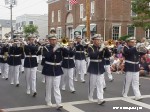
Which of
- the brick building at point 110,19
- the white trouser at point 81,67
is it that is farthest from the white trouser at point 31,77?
the brick building at point 110,19

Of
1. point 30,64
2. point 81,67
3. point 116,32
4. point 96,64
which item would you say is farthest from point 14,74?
point 116,32

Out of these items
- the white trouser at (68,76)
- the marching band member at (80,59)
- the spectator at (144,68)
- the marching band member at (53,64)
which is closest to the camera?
the marching band member at (53,64)

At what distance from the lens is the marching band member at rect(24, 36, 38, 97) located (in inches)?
452

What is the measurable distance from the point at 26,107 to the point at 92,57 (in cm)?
242

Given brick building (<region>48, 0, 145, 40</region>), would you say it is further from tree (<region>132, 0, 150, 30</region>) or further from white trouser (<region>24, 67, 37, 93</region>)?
white trouser (<region>24, 67, 37, 93</region>)

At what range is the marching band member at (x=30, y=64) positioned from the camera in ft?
37.7

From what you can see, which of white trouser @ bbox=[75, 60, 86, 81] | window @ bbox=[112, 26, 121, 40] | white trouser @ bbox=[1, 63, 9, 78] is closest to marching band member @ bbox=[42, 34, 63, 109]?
white trouser @ bbox=[75, 60, 86, 81]

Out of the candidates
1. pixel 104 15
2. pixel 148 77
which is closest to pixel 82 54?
pixel 148 77

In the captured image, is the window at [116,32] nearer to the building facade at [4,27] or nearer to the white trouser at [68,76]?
the white trouser at [68,76]

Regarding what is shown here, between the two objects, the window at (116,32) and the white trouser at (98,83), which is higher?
the window at (116,32)

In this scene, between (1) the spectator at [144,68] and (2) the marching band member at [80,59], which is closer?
(2) the marching band member at [80,59]

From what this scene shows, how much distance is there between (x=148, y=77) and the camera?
1667cm

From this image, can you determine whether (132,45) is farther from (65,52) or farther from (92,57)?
(65,52)

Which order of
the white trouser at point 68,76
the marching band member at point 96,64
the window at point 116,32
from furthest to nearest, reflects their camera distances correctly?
the window at point 116,32 → the white trouser at point 68,76 → the marching band member at point 96,64
